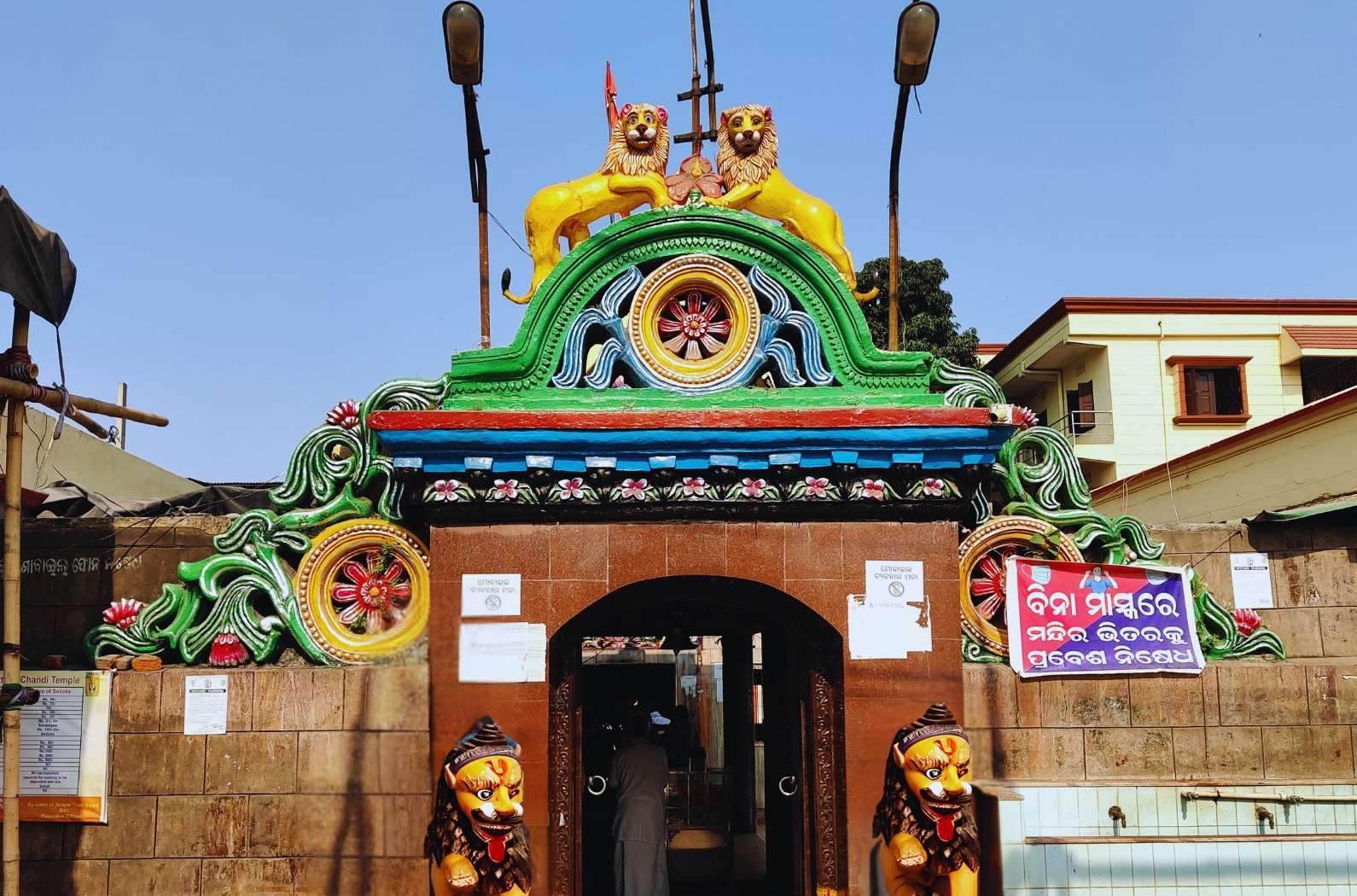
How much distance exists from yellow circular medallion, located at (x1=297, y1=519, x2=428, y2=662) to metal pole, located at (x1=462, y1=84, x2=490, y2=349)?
5.43ft

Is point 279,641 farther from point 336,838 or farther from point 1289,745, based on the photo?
point 1289,745

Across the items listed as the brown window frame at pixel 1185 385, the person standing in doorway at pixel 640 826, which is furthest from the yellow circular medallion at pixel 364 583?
the brown window frame at pixel 1185 385

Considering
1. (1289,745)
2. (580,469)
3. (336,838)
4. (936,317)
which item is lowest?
(336,838)

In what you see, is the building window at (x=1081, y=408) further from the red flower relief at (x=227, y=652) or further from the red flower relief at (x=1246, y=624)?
the red flower relief at (x=227, y=652)

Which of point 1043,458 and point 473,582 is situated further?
point 1043,458

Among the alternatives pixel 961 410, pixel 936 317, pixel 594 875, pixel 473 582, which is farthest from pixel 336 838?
pixel 936 317

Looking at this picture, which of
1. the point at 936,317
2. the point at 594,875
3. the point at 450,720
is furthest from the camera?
the point at 936,317

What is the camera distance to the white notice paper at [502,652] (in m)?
7.75

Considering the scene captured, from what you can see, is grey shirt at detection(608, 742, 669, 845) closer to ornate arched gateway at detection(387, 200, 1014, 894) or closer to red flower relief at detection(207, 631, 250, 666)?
ornate arched gateway at detection(387, 200, 1014, 894)

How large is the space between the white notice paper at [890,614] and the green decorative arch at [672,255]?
49.5 inches

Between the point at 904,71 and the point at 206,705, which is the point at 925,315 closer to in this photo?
the point at 904,71

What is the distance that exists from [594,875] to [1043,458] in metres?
5.90

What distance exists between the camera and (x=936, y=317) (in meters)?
23.3

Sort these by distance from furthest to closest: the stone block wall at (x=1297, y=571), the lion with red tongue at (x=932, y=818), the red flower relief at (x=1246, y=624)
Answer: the stone block wall at (x=1297, y=571), the red flower relief at (x=1246, y=624), the lion with red tongue at (x=932, y=818)
